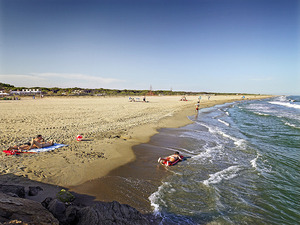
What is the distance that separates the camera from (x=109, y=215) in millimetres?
4012

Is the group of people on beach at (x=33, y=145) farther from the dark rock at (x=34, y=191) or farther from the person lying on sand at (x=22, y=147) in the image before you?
the dark rock at (x=34, y=191)

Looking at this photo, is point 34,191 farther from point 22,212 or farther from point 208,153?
point 208,153

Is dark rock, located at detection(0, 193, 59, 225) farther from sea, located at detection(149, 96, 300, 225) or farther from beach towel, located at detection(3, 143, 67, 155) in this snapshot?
beach towel, located at detection(3, 143, 67, 155)

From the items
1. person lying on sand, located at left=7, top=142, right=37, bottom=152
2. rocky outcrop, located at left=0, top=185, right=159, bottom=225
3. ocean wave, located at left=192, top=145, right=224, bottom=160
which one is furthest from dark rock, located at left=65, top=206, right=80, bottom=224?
ocean wave, located at left=192, top=145, right=224, bottom=160

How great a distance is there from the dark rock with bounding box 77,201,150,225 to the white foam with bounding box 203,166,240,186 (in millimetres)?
4251

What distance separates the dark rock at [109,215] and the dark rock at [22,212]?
0.76 m

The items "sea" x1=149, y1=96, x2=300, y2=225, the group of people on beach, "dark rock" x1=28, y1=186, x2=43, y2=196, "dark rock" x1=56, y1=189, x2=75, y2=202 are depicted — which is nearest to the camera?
"dark rock" x1=56, y1=189, x2=75, y2=202

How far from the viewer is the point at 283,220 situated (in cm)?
563

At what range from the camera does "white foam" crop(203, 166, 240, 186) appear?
25.2ft

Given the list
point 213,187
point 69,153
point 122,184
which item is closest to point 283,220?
point 213,187

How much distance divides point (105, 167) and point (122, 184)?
68.3 inches

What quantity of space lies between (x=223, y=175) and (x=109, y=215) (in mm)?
6324

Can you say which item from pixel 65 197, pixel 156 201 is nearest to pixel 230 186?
pixel 156 201

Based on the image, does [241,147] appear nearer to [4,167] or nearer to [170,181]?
[170,181]
